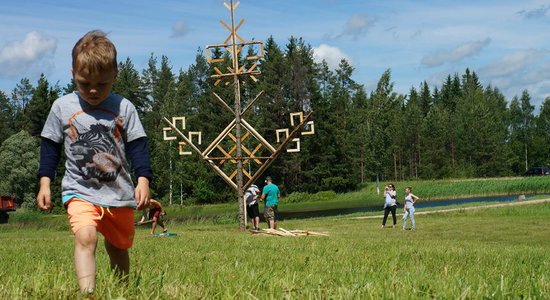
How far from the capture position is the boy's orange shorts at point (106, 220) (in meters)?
3.91

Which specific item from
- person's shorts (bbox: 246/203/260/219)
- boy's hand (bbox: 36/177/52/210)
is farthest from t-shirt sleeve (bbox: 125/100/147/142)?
person's shorts (bbox: 246/203/260/219)

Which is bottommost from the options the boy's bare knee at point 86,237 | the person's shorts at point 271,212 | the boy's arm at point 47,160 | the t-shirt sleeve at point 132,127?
the person's shorts at point 271,212

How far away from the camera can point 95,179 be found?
13.3 feet

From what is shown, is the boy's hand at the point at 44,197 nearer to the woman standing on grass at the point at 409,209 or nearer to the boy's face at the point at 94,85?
the boy's face at the point at 94,85

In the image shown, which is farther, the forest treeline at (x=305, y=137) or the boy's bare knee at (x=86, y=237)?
the forest treeline at (x=305, y=137)

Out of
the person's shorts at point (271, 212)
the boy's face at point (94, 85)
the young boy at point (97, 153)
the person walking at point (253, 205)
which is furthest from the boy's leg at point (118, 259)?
the person walking at point (253, 205)

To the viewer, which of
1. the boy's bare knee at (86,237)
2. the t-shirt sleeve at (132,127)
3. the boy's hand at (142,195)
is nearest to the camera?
the boy's bare knee at (86,237)

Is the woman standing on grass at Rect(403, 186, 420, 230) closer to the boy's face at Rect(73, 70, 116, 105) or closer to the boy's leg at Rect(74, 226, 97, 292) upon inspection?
the boy's face at Rect(73, 70, 116, 105)

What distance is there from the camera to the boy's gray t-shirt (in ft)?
13.3

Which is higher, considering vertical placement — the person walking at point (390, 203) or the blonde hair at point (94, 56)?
the blonde hair at point (94, 56)

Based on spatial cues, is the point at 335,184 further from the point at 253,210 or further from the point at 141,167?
the point at 141,167

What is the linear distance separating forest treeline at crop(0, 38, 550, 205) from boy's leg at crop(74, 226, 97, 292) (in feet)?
188

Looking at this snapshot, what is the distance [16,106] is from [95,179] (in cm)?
9884

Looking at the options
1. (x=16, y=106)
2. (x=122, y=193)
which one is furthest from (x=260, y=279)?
(x=16, y=106)
